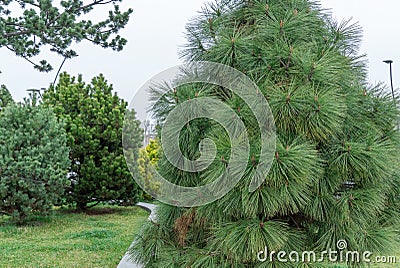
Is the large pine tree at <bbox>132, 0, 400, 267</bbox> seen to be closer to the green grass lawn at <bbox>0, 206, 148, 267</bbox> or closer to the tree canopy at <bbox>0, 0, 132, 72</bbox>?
the green grass lawn at <bbox>0, 206, 148, 267</bbox>

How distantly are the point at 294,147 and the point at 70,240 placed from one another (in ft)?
14.0

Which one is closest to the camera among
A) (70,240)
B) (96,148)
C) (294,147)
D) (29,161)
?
(294,147)

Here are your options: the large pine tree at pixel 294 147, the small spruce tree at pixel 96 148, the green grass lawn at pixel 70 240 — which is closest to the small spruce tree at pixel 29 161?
the green grass lawn at pixel 70 240

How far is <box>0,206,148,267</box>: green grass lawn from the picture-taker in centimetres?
454

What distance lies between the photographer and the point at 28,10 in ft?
26.0

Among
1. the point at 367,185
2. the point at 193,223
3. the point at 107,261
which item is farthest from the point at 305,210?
the point at 107,261

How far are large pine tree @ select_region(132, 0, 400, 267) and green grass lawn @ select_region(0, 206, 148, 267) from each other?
38.0 inches

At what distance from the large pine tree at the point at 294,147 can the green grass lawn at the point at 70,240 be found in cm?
97

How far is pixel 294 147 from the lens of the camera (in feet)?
7.18

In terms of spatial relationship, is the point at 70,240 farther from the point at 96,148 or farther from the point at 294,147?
the point at 294,147

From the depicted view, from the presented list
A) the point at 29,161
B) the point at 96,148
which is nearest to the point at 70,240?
the point at 29,161

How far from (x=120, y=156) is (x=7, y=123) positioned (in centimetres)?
200

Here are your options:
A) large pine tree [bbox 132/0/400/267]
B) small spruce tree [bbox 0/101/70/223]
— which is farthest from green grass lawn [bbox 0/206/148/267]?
large pine tree [bbox 132/0/400/267]

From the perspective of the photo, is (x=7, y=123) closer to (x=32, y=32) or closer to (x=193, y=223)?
(x=32, y=32)
